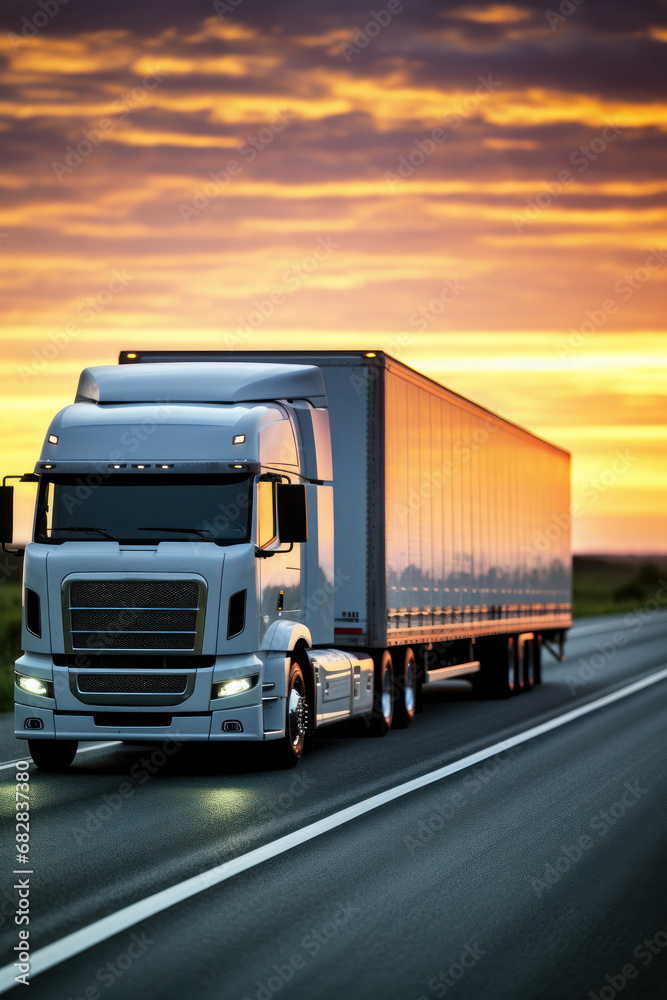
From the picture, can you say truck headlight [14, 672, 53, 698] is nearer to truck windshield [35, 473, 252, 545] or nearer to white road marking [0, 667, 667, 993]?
truck windshield [35, 473, 252, 545]

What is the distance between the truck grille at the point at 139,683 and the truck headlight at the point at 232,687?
0.28 metres

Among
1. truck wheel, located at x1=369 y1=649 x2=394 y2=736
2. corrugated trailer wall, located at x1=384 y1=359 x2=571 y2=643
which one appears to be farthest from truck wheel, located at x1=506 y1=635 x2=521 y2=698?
truck wheel, located at x1=369 y1=649 x2=394 y2=736

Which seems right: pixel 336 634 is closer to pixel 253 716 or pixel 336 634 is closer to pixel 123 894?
pixel 253 716

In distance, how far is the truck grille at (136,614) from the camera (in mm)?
12719

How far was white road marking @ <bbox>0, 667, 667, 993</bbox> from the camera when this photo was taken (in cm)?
662

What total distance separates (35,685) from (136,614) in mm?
1191

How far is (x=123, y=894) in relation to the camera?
792 cm

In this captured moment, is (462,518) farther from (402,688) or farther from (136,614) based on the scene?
(136,614)

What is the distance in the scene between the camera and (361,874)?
8.57m

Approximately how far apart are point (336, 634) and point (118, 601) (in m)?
3.97

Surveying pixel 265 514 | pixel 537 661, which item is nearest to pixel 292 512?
pixel 265 514

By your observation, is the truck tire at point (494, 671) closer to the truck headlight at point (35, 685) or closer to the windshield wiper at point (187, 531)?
the windshield wiper at point (187, 531)

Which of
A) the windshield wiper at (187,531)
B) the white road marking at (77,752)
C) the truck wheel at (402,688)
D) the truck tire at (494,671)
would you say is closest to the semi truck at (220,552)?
the windshield wiper at (187,531)

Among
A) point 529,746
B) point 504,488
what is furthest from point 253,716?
point 504,488
